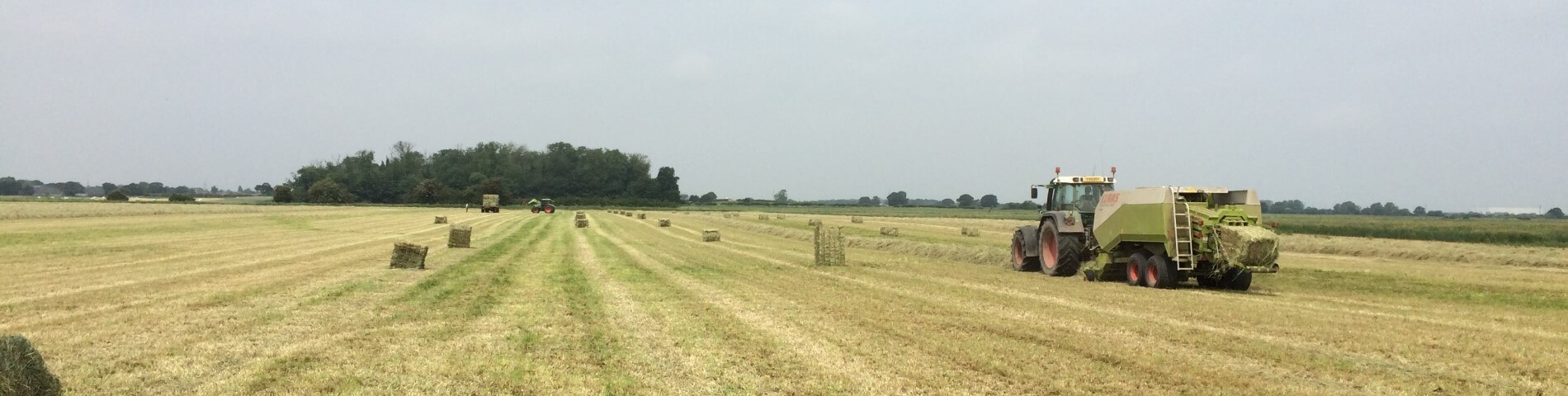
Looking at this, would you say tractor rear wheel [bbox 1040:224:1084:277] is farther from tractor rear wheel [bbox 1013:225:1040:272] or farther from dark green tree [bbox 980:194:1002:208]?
dark green tree [bbox 980:194:1002:208]

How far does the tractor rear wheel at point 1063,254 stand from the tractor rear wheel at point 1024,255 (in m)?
0.69

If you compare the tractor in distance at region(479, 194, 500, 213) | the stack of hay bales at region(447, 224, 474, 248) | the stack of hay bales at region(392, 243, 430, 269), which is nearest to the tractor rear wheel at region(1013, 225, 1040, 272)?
the stack of hay bales at region(392, 243, 430, 269)

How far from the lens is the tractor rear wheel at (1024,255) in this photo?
2055 cm

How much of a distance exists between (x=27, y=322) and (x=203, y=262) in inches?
385

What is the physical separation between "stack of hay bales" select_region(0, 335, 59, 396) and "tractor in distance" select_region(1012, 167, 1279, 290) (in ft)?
48.6

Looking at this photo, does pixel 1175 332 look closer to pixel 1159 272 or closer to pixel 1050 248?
pixel 1159 272

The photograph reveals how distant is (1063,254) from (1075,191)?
2073 millimetres

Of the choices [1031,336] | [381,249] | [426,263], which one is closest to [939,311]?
[1031,336]

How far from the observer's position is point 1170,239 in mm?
15500

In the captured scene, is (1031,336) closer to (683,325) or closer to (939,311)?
(939,311)

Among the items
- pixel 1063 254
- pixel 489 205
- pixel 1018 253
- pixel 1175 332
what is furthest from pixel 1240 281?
pixel 489 205

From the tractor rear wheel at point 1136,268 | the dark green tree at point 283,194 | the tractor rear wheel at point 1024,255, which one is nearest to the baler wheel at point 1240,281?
the tractor rear wheel at point 1136,268

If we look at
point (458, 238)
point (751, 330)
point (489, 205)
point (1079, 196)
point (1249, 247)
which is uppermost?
point (1079, 196)

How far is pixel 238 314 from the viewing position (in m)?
10.5
